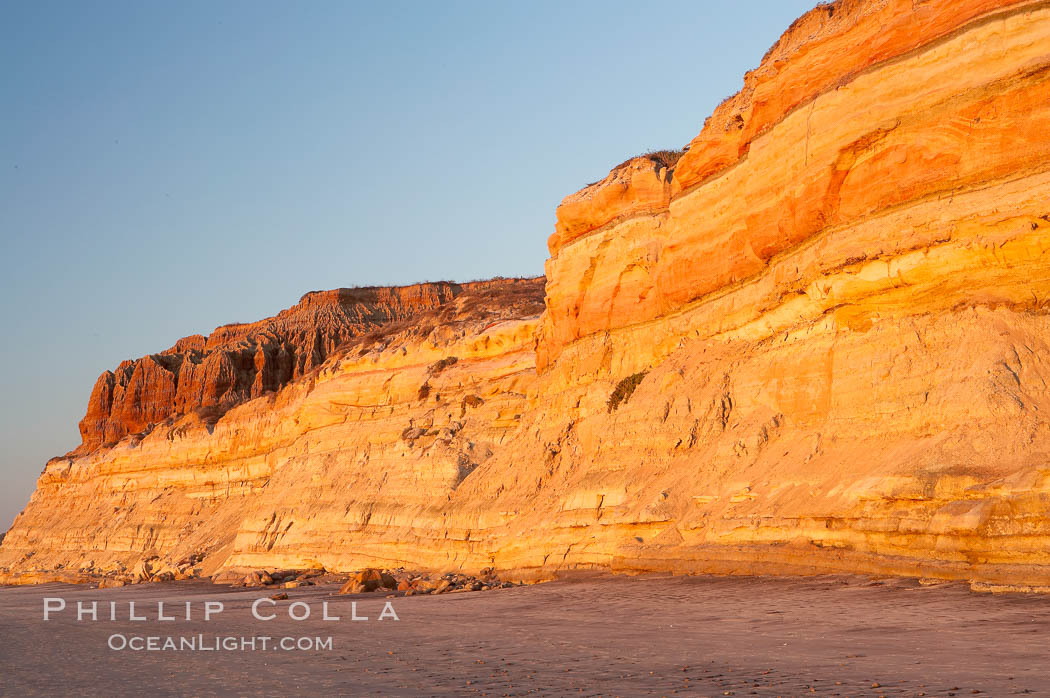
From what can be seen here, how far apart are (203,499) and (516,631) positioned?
3497 centimetres

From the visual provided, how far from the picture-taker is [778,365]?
17.8m

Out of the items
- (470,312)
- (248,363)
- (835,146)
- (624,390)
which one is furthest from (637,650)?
(248,363)

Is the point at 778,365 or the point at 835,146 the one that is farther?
the point at 778,365

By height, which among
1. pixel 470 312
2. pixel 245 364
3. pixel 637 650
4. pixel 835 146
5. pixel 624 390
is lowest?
pixel 637 650

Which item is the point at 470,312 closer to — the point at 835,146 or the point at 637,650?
the point at 835,146

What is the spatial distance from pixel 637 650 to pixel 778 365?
8788 millimetres

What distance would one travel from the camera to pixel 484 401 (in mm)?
30422

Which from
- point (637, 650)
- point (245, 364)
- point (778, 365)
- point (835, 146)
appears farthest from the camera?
point (245, 364)

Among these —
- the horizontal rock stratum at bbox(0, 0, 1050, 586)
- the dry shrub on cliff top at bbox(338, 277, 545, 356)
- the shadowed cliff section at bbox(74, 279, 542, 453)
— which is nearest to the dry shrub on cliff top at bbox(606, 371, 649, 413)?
the horizontal rock stratum at bbox(0, 0, 1050, 586)

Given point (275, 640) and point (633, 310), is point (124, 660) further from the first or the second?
point (633, 310)

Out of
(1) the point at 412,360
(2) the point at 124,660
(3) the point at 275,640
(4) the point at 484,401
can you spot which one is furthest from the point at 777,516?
(1) the point at 412,360

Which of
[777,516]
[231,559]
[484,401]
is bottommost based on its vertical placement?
[231,559]

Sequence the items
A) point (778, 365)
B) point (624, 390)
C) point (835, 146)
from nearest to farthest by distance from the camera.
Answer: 1. point (835, 146)
2. point (778, 365)
3. point (624, 390)

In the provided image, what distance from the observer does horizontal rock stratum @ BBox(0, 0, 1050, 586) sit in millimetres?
12984
